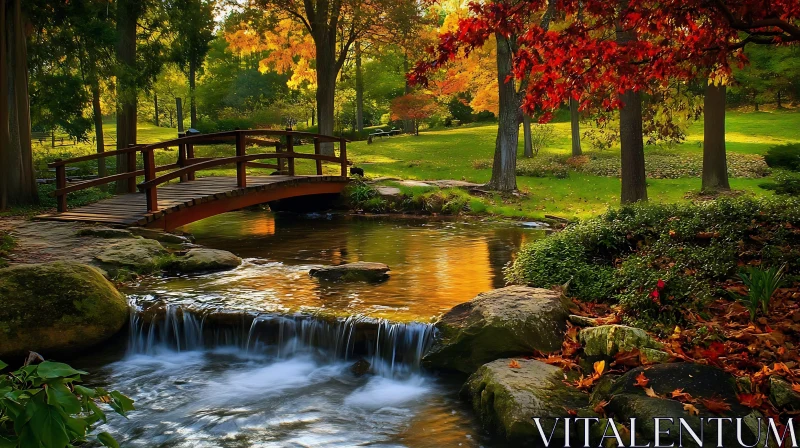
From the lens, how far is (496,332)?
300 inches

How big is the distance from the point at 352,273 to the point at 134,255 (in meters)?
3.82

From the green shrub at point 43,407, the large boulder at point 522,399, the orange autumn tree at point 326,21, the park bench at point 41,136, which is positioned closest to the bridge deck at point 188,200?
the large boulder at point 522,399

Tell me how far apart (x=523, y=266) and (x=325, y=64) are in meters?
18.1

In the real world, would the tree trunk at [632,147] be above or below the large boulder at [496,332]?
above

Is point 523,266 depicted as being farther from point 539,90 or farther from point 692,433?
point 692,433

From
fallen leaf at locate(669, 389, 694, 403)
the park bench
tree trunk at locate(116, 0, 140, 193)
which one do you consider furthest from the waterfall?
the park bench

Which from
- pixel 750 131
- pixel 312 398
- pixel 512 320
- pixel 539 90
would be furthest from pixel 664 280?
pixel 750 131

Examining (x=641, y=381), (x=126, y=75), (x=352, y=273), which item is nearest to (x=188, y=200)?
(x=352, y=273)

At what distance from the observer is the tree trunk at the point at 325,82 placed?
2658 cm

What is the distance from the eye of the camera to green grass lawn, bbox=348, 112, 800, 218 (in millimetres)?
A: 20141

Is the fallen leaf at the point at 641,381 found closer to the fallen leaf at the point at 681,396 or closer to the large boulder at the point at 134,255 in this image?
the fallen leaf at the point at 681,396

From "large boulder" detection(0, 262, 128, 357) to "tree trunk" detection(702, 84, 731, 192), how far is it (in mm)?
16878

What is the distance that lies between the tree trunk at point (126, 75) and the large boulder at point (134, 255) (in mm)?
7374

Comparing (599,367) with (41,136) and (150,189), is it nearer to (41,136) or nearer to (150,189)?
(150,189)
